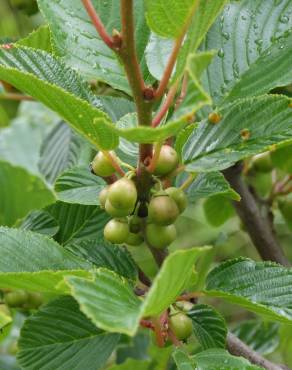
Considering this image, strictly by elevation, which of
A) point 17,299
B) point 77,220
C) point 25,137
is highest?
point 77,220

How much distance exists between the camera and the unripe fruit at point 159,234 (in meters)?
0.78

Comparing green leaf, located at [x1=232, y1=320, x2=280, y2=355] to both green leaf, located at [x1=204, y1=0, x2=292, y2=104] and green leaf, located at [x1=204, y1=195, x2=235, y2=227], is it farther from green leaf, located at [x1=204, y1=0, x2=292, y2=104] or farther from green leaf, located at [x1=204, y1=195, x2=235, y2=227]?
green leaf, located at [x1=204, y1=0, x2=292, y2=104]

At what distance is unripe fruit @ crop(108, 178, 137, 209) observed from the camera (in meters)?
0.71

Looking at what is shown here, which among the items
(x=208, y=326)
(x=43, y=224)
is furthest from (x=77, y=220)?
(x=208, y=326)

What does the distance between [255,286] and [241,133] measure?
0.16 metres

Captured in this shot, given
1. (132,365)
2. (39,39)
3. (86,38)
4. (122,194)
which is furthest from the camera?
(132,365)

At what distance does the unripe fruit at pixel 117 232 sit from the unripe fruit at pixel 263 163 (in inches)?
21.7

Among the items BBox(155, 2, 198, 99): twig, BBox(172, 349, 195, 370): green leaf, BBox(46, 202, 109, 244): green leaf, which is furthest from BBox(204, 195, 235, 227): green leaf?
BBox(155, 2, 198, 99): twig

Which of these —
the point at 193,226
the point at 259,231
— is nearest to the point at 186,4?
the point at 259,231

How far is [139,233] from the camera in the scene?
2.68 feet

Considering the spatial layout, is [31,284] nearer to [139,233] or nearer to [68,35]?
[139,233]

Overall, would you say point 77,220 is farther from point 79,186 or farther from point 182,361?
point 182,361

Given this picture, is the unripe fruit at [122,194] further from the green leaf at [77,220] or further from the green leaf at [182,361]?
the green leaf at [77,220]

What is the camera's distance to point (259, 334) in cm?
133
